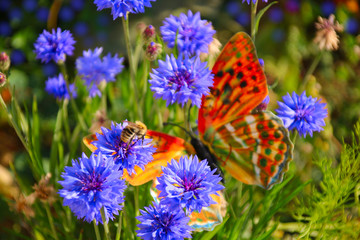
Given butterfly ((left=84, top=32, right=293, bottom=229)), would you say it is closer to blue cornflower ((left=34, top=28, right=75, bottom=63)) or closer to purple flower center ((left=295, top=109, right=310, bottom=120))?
purple flower center ((left=295, top=109, right=310, bottom=120))

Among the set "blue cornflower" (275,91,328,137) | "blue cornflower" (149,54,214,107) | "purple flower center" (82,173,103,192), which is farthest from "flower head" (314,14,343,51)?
"purple flower center" (82,173,103,192)

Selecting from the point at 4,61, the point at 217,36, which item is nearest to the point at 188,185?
the point at 4,61

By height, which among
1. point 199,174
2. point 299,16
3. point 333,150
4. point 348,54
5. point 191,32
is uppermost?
point 191,32

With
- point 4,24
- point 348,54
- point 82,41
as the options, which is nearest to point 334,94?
point 348,54

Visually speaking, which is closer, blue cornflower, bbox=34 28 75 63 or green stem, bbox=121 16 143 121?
green stem, bbox=121 16 143 121

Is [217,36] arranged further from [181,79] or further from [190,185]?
[190,185]

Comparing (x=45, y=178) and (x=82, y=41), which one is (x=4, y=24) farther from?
(x=45, y=178)

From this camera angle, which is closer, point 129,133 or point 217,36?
point 129,133
